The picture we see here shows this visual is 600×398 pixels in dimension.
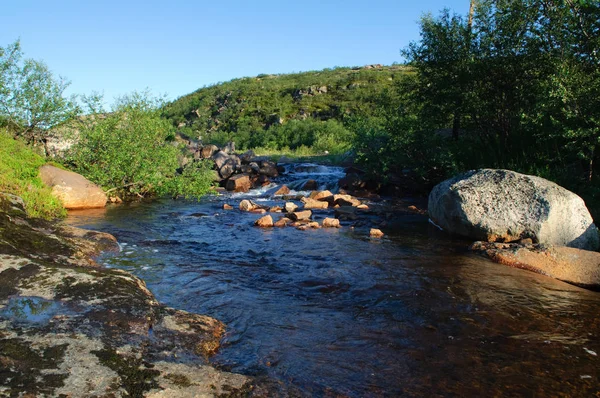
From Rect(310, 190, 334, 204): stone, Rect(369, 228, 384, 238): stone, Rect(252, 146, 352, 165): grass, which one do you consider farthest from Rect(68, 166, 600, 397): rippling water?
Rect(252, 146, 352, 165): grass

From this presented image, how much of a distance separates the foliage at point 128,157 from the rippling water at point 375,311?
15.5 feet

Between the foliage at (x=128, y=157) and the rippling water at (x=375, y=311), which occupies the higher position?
the foliage at (x=128, y=157)

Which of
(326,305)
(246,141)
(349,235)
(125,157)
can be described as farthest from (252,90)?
(326,305)

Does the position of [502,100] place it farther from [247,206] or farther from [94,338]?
[94,338]

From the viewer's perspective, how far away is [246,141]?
4569 cm

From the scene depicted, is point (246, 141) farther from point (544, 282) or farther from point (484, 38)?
point (544, 282)

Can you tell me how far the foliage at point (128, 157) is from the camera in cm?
1508

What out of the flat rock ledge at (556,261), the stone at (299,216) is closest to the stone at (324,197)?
the stone at (299,216)

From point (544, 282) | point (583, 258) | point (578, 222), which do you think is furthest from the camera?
point (578, 222)

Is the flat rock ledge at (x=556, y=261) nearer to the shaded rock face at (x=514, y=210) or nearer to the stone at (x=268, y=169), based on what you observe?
the shaded rock face at (x=514, y=210)

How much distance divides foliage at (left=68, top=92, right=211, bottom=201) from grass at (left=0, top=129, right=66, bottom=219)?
6.89ft

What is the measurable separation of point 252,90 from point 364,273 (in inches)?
2708

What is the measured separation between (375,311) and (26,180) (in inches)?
393

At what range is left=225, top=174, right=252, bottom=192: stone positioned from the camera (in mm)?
21375
